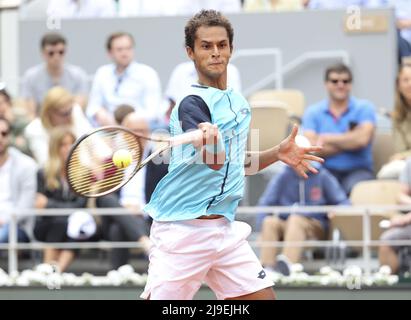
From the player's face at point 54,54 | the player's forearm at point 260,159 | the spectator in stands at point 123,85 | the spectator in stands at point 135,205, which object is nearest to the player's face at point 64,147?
the spectator in stands at point 135,205

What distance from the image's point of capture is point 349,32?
11.5 m

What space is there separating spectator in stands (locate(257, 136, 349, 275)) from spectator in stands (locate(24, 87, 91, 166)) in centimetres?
185

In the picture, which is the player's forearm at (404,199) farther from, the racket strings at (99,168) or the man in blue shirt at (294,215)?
the racket strings at (99,168)

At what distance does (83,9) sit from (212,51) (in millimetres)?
7146

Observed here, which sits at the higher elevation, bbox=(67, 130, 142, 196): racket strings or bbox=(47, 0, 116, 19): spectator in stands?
bbox=(47, 0, 116, 19): spectator in stands

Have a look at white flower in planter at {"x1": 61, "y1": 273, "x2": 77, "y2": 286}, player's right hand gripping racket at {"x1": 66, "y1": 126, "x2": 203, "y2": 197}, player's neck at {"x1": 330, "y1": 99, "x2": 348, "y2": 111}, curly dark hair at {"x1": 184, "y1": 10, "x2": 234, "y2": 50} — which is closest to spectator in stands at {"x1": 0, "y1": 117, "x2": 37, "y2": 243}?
white flower in planter at {"x1": 61, "y1": 273, "x2": 77, "y2": 286}

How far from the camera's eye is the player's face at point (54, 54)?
37.4ft

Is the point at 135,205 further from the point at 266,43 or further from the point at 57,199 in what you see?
the point at 266,43

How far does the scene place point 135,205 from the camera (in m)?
10.0

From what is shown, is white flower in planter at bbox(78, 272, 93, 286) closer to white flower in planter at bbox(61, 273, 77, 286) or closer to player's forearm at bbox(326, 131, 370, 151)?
white flower in planter at bbox(61, 273, 77, 286)

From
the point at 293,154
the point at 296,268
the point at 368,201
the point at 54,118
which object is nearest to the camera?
the point at 293,154

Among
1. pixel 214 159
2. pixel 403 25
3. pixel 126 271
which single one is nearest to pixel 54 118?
pixel 126 271

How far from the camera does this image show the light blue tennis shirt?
5551 mm

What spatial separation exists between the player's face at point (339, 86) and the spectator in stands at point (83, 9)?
293 centimetres
